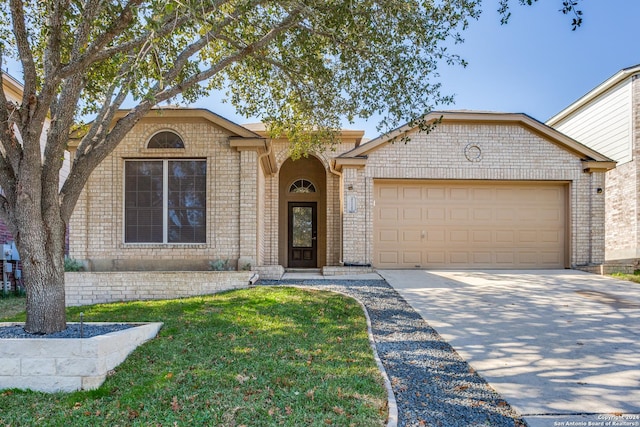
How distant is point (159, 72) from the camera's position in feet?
18.2

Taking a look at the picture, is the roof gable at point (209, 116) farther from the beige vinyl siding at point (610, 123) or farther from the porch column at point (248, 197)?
the beige vinyl siding at point (610, 123)

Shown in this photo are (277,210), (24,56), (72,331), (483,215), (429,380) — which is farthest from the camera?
(277,210)

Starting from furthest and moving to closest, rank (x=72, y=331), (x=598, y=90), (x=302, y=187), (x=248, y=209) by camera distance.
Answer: (x=302, y=187) → (x=598, y=90) → (x=248, y=209) → (x=72, y=331)

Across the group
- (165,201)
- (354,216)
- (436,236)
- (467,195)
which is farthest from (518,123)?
(165,201)

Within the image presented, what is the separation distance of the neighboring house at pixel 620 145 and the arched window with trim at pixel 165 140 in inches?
534

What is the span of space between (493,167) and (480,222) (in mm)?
1711

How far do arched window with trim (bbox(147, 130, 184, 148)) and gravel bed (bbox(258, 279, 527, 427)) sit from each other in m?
7.03

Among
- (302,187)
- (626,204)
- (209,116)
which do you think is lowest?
(626,204)

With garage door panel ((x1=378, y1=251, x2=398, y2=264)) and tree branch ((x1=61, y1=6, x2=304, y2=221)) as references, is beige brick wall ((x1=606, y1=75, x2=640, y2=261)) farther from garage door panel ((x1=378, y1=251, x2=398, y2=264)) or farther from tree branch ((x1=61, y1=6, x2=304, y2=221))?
tree branch ((x1=61, y1=6, x2=304, y2=221))

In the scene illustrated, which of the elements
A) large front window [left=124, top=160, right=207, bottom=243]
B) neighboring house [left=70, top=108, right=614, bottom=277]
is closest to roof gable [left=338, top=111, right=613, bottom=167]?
neighboring house [left=70, top=108, right=614, bottom=277]

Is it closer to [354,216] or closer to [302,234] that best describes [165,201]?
[354,216]

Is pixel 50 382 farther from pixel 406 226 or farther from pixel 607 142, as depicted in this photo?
pixel 607 142

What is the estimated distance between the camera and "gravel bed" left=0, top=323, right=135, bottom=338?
4.62 meters

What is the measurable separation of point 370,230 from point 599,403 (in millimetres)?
8205
